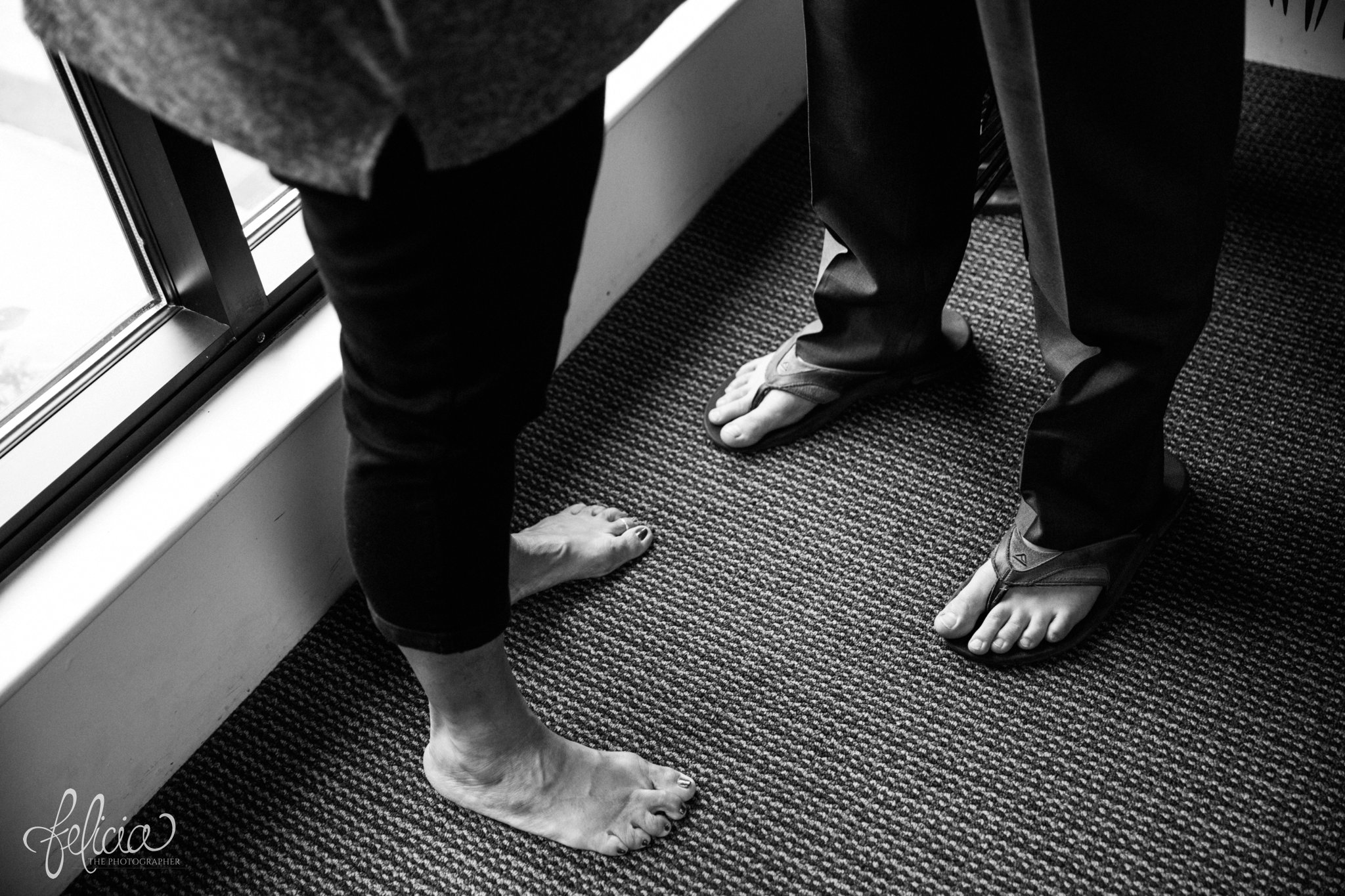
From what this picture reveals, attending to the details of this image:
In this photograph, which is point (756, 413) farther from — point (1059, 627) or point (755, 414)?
point (1059, 627)

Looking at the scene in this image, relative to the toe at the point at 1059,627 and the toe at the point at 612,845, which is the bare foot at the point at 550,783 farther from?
the toe at the point at 1059,627

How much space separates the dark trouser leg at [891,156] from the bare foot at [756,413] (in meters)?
0.07

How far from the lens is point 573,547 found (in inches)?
44.1

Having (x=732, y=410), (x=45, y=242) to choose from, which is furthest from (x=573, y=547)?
(x=45, y=242)

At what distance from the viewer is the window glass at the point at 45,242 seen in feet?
3.14

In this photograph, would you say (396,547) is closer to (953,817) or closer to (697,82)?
(953,817)

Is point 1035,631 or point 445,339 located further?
point 1035,631

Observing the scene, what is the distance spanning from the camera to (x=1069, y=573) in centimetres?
106

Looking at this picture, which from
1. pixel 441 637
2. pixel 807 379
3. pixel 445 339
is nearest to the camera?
pixel 445 339

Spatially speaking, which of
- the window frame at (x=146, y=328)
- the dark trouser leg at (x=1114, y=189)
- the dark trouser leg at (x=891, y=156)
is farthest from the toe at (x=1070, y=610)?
the window frame at (x=146, y=328)

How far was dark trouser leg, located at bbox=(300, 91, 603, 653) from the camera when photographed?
1.70ft

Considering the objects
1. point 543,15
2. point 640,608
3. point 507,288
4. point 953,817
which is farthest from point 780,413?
point 543,15

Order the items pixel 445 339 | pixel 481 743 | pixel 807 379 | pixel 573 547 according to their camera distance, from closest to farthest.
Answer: pixel 445 339, pixel 481 743, pixel 573 547, pixel 807 379

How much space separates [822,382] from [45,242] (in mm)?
762
